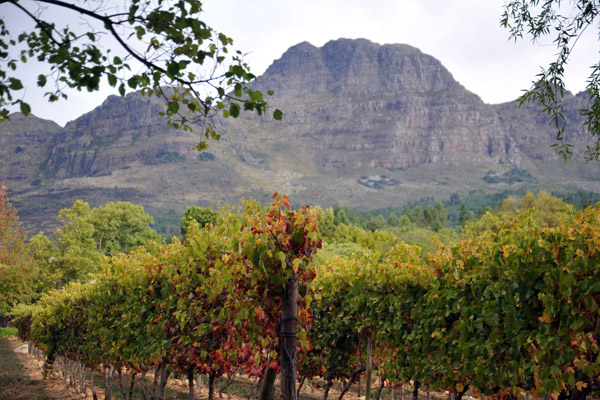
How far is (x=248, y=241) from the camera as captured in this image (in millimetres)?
4625

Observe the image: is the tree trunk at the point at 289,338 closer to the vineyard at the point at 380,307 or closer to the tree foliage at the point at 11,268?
the vineyard at the point at 380,307

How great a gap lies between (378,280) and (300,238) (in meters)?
3.06

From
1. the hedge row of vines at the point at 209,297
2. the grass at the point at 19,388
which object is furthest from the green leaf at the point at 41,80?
the grass at the point at 19,388

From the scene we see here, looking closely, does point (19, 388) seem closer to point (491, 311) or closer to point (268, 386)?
point (268, 386)

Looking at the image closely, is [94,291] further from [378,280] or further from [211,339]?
[378,280]

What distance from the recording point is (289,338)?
4.53m

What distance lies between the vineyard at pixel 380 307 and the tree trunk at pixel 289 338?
1 cm

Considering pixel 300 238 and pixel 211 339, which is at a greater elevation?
pixel 300 238

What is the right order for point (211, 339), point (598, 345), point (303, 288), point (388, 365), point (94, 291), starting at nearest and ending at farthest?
point (598, 345), point (303, 288), point (211, 339), point (388, 365), point (94, 291)

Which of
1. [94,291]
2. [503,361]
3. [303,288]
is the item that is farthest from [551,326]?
[94,291]

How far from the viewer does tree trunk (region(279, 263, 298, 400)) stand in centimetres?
443

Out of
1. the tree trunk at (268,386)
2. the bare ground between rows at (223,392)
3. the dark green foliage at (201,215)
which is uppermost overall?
the tree trunk at (268,386)

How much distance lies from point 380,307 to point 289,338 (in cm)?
307

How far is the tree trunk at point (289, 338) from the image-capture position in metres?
4.43
